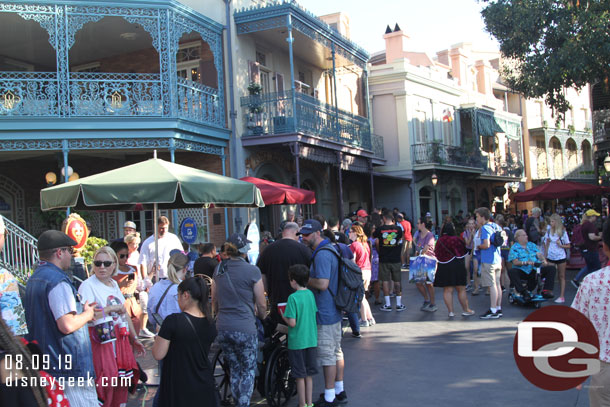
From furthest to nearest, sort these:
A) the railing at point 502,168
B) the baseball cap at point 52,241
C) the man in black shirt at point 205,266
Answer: the railing at point 502,168
the man in black shirt at point 205,266
the baseball cap at point 52,241

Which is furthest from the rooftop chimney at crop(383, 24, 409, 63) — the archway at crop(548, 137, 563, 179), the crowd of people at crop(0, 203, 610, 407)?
the crowd of people at crop(0, 203, 610, 407)

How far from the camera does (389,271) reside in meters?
11.0

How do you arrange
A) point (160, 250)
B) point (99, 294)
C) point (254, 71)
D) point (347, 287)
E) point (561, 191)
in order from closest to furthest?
point (99, 294) < point (347, 287) < point (160, 250) < point (254, 71) < point (561, 191)

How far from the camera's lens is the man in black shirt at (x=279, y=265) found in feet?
20.9

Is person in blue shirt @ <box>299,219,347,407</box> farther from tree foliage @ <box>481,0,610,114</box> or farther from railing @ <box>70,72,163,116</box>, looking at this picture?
tree foliage @ <box>481,0,610,114</box>

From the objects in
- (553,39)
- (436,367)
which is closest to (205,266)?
(436,367)

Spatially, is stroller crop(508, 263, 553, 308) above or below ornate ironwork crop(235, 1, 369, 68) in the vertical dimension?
below

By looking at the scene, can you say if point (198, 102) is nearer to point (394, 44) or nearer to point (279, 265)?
point (279, 265)

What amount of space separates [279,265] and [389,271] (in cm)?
509

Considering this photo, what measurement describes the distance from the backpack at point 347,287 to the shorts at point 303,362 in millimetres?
660

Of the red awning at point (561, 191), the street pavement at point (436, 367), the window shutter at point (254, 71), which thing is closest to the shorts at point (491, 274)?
the street pavement at point (436, 367)

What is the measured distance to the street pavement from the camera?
5758 millimetres

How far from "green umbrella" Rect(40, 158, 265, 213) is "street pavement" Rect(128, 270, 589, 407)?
7.28 feet

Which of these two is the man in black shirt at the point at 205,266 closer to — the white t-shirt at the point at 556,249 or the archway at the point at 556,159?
the white t-shirt at the point at 556,249
